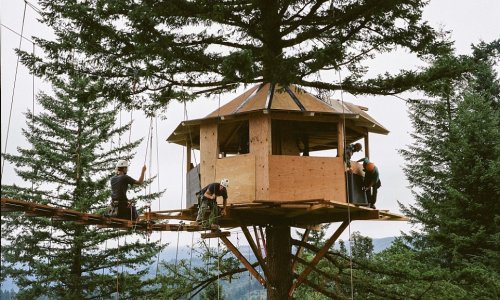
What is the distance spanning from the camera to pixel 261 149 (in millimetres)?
11914

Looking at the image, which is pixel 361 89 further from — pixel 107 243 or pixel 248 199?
pixel 107 243

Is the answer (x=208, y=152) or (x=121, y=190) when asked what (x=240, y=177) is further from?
(x=121, y=190)

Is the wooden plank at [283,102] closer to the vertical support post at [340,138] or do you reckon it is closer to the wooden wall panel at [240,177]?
the vertical support post at [340,138]

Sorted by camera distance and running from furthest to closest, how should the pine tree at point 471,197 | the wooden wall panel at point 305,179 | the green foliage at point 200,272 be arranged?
the pine tree at point 471,197
the green foliage at point 200,272
the wooden wall panel at point 305,179

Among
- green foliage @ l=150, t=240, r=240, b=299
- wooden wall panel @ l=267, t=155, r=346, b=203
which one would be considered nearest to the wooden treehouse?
wooden wall panel @ l=267, t=155, r=346, b=203

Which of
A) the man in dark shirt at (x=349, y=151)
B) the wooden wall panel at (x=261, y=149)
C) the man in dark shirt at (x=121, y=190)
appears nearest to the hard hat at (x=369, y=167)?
the man in dark shirt at (x=349, y=151)

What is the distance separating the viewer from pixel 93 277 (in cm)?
2369

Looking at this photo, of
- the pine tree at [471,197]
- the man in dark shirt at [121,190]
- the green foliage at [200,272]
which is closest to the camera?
the man in dark shirt at [121,190]

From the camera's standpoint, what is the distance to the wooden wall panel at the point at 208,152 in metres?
12.6

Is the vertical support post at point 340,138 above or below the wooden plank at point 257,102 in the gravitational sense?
below

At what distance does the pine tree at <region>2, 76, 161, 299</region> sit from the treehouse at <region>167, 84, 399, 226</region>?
10.7 meters

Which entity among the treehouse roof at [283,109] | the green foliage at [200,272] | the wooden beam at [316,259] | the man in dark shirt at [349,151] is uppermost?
the treehouse roof at [283,109]

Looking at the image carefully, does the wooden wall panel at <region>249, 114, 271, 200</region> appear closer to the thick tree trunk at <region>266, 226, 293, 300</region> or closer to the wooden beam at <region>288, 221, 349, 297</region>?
the thick tree trunk at <region>266, 226, 293, 300</region>

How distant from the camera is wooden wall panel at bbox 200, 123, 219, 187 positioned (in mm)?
12633
